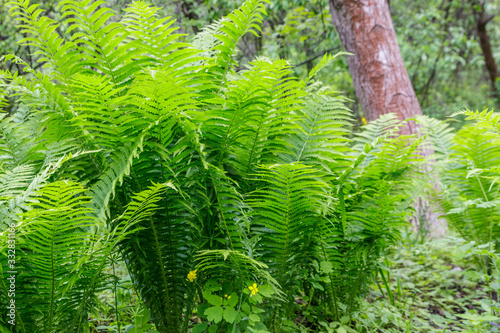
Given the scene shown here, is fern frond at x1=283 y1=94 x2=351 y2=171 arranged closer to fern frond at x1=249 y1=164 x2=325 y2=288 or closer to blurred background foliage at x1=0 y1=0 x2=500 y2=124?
fern frond at x1=249 y1=164 x2=325 y2=288

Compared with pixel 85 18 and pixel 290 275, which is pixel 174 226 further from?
pixel 85 18

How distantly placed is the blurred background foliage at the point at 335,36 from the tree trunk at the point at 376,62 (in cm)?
63

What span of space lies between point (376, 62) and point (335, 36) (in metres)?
2.37

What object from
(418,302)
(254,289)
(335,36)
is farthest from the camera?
(335,36)

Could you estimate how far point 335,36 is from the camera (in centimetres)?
554

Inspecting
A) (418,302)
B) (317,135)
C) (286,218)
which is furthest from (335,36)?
(286,218)

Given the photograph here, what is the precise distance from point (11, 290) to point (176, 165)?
63 cm

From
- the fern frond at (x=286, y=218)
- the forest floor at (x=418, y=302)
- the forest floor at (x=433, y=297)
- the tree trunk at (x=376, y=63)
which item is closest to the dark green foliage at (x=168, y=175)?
the fern frond at (x=286, y=218)

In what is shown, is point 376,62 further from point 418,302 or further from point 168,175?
point 168,175

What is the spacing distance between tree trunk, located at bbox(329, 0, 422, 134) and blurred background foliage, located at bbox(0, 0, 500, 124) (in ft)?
2.07

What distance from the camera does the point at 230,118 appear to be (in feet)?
4.06

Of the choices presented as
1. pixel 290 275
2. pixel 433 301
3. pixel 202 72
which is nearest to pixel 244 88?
pixel 202 72

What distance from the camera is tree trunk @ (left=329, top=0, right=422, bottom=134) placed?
3.37m

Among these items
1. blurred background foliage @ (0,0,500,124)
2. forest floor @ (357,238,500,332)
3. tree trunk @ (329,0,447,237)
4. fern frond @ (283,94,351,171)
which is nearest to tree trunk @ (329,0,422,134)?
tree trunk @ (329,0,447,237)
